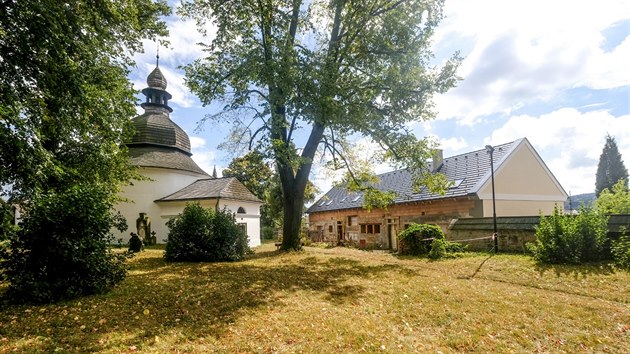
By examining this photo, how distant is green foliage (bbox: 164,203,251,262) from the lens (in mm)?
12820

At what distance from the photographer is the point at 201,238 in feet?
42.7

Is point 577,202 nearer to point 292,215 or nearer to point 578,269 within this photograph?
point 578,269

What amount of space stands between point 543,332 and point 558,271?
18.5 ft

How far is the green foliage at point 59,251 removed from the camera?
247 inches

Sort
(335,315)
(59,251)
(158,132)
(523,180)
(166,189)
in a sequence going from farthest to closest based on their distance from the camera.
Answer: (158,132) < (166,189) < (523,180) < (59,251) < (335,315)

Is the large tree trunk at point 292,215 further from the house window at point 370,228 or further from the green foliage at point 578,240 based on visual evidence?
the green foliage at point 578,240

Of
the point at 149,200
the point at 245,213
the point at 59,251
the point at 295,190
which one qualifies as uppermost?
the point at 295,190

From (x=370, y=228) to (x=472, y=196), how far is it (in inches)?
348

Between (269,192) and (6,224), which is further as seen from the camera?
(269,192)

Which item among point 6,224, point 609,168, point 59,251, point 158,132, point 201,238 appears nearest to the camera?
point 6,224

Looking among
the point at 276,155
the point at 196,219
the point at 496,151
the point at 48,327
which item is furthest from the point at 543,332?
the point at 496,151

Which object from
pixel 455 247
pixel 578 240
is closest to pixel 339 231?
pixel 455 247

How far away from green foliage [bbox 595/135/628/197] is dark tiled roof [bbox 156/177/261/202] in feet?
156

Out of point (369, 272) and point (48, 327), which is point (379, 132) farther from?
point (48, 327)
